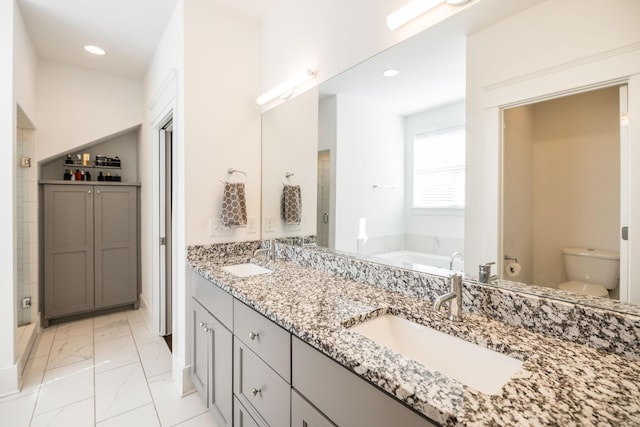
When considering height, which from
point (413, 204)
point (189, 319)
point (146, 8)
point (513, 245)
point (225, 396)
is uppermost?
point (146, 8)

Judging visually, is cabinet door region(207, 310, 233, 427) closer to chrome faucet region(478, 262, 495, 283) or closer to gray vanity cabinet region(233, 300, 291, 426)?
gray vanity cabinet region(233, 300, 291, 426)

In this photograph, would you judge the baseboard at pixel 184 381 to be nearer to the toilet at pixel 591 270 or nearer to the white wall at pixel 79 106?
the toilet at pixel 591 270

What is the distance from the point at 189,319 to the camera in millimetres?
1976

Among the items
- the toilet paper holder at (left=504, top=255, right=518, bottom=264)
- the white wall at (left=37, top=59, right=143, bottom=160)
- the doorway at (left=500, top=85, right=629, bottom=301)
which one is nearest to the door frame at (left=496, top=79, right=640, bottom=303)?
the doorway at (left=500, top=85, right=629, bottom=301)

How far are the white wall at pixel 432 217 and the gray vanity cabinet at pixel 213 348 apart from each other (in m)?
0.91

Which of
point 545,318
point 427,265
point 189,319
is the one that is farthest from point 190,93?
point 545,318

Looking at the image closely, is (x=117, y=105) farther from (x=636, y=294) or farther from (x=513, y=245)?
(x=636, y=294)

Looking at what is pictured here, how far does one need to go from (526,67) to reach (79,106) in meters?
3.78

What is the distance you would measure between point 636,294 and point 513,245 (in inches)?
12.4

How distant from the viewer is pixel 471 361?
90 centimetres

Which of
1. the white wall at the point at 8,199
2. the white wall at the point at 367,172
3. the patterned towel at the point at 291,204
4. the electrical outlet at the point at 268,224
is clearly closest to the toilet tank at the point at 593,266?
the white wall at the point at 367,172

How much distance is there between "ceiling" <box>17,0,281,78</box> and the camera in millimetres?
2048

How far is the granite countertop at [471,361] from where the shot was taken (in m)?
0.57

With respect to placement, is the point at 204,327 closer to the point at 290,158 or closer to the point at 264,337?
the point at 264,337
